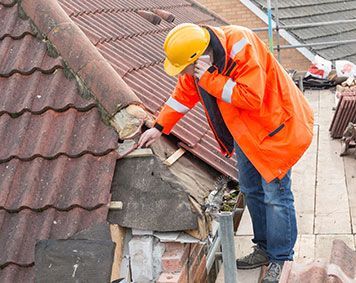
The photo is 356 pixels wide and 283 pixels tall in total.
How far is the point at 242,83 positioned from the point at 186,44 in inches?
15.1

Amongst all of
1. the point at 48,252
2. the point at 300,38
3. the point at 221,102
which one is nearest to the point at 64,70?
the point at 221,102

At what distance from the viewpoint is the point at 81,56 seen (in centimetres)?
439

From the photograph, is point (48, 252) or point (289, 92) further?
point (289, 92)

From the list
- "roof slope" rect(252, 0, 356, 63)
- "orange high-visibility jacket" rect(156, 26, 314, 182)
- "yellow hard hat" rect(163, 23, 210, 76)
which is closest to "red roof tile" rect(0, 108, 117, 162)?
"orange high-visibility jacket" rect(156, 26, 314, 182)

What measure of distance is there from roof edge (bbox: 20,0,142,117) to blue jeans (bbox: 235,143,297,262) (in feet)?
2.94

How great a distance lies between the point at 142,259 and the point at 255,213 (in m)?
1.25

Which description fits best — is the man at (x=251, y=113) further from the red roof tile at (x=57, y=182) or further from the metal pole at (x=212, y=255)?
the red roof tile at (x=57, y=182)

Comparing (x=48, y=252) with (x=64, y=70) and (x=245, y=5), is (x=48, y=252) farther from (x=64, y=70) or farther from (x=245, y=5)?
(x=245, y=5)

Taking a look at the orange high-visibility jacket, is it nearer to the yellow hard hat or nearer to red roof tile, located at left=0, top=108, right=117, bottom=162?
the yellow hard hat

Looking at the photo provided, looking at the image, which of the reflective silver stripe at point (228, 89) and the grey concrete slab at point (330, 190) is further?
the grey concrete slab at point (330, 190)

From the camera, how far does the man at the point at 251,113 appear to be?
409cm

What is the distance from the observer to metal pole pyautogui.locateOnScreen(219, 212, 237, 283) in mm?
3429

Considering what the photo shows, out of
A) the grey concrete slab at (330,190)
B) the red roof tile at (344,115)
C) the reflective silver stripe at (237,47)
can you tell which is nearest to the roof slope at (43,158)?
the reflective silver stripe at (237,47)

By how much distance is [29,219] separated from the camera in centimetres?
384
